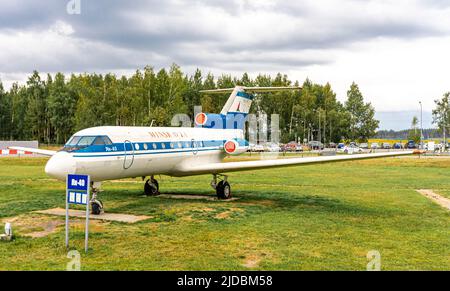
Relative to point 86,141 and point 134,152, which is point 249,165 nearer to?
point 134,152

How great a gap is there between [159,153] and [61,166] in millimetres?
5197

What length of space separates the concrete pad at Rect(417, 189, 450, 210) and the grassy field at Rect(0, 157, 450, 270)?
72 cm

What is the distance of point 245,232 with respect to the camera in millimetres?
13805

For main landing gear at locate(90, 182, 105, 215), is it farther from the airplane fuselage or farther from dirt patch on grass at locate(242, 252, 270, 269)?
dirt patch on grass at locate(242, 252, 270, 269)

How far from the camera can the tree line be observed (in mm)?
73625

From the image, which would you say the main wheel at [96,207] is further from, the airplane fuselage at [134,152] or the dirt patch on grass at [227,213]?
the dirt patch on grass at [227,213]

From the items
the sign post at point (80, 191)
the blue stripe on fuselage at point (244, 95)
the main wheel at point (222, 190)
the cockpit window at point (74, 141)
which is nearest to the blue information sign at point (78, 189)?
the sign post at point (80, 191)

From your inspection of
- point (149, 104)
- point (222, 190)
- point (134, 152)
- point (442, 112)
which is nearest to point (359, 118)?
point (442, 112)

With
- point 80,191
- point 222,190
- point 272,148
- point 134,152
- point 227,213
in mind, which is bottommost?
point 227,213

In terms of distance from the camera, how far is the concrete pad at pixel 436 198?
20.4m

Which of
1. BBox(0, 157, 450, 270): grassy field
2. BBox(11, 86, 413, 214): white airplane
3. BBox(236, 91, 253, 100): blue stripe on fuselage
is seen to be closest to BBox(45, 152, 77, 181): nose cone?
BBox(11, 86, 413, 214): white airplane
